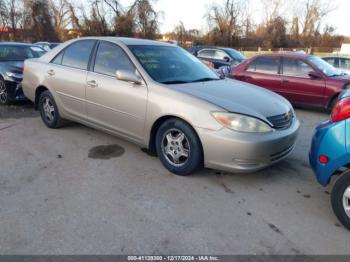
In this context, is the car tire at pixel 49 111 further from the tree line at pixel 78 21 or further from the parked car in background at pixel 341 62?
the tree line at pixel 78 21

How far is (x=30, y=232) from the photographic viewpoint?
2.70 m

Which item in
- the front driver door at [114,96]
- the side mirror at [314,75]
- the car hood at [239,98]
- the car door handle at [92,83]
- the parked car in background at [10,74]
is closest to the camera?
the car hood at [239,98]

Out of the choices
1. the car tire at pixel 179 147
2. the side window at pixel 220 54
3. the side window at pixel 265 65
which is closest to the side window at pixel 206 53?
the side window at pixel 220 54

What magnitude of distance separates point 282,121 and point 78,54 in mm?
3125

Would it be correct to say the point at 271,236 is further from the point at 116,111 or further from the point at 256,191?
the point at 116,111

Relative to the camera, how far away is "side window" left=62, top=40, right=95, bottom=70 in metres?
4.71

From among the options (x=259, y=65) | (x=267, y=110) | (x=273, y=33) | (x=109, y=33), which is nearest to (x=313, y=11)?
(x=273, y=33)

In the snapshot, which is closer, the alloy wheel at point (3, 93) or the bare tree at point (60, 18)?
the alloy wheel at point (3, 93)

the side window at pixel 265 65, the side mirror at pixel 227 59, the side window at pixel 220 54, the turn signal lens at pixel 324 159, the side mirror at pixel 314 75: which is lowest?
the turn signal lens at pixel 324 159

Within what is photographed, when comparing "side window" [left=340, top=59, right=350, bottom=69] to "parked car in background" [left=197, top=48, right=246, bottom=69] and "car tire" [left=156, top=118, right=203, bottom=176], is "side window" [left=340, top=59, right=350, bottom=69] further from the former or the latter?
"car tire" [left=156, top=118, right=203, bottom=176]

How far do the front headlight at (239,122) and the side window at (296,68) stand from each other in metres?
4.96

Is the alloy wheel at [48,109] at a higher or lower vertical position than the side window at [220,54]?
lower

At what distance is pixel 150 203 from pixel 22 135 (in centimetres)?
308

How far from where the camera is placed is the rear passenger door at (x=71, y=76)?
4.69 meters
